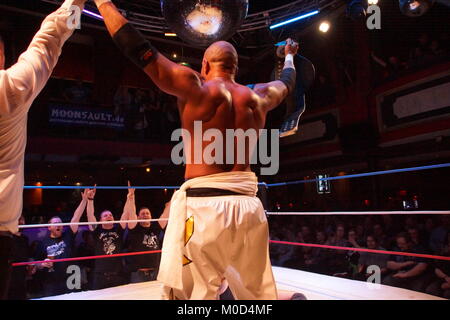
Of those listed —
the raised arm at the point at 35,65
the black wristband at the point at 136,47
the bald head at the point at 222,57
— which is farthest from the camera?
the bald head at the point at 222,57

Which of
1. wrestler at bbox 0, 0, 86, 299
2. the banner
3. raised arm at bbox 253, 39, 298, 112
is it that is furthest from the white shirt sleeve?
the banner

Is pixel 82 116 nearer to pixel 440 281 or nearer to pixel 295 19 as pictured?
pixel 295 19

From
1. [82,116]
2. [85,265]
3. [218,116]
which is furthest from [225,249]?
[82,116]

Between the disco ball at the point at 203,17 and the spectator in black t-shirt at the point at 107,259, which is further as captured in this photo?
the spectator in black t-shirt at the point at 107,259

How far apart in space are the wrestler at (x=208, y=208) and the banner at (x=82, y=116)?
606 centimetres

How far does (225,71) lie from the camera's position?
1.26 m

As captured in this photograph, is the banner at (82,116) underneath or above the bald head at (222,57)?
above

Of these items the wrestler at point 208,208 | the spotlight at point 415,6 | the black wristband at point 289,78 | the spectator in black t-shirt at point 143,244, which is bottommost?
the spectator in black t-shirt at point 143,244

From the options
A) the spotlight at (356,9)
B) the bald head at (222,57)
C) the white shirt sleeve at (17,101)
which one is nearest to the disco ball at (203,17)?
the bald head at (222,57)

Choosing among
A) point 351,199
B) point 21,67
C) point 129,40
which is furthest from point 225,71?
point 351,199

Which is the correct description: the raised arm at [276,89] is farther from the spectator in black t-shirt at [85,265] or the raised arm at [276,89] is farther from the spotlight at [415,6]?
the spectator in black t-shirt at [85,265]

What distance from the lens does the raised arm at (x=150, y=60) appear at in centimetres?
105
